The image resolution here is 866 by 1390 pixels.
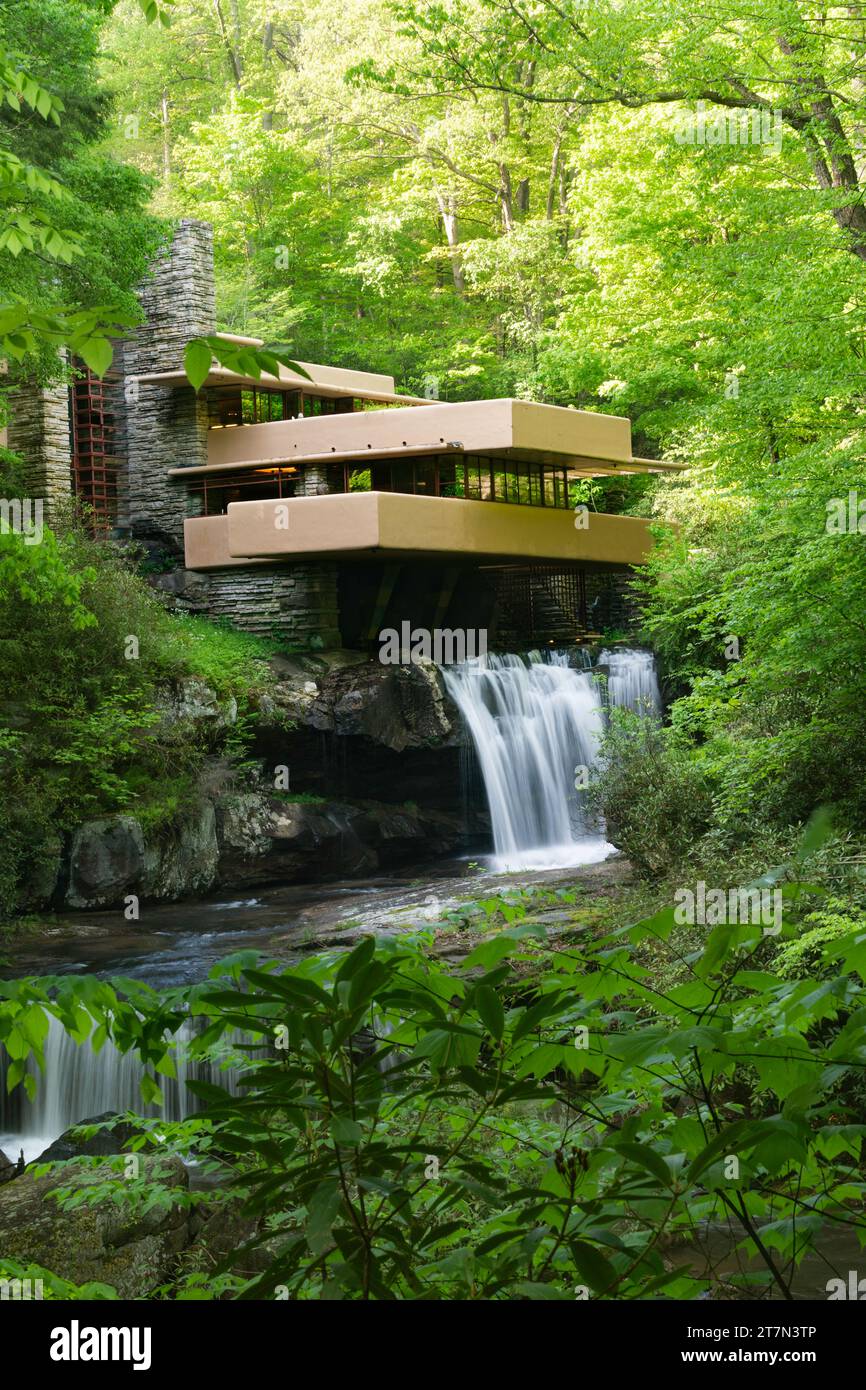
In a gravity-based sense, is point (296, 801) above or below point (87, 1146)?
above

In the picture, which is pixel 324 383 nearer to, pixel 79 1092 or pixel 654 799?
pixel 654 799

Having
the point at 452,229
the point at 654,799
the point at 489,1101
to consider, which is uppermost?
the point at 452,229

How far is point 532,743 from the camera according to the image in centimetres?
1917

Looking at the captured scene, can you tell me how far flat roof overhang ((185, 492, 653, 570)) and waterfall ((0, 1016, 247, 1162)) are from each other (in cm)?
1079

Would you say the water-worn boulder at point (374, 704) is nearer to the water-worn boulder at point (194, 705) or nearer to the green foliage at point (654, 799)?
the water-worn boulder at point (194, 705)

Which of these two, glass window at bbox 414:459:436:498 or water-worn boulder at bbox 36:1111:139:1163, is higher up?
glass window at bbox 414:459:436:498

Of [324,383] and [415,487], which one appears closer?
[415,487]

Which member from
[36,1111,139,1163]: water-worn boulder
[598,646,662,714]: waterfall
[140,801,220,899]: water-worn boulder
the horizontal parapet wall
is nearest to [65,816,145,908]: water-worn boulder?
[140,801,220,899]: water-worn boulder

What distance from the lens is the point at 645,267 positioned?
23.1m

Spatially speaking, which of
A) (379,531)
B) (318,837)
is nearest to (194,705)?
(318,837)

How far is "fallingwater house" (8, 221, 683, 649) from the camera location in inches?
822

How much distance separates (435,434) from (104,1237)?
1683 cm

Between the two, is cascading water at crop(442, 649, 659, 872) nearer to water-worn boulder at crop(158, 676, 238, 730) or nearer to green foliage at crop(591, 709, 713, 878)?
water-worn boulder at crop(158, 676, 238, 730)

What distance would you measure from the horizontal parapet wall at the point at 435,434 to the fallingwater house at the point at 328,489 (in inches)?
1.4
